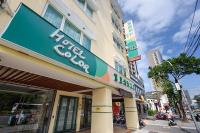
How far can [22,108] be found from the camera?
12344 millimetres

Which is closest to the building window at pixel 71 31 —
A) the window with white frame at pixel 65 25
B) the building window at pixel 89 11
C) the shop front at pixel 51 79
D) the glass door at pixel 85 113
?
the window with white frame at pixel 65 25

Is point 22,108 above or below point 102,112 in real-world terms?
above

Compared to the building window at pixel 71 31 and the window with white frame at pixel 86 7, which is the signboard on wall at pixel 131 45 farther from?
the building window at pixel 71 31

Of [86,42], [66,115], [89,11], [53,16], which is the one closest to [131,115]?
[66,115]

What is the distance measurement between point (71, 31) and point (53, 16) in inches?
48.0

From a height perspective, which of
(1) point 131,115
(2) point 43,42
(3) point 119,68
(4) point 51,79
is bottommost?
(1) point 131,115

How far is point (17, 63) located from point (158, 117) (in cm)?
2519

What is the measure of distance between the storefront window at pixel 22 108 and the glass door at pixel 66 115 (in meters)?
1.11

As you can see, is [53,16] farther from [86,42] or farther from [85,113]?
[85,113]

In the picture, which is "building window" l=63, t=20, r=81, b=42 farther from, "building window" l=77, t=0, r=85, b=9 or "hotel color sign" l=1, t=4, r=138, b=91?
"building window" l=77, t=0, r=85, b=9

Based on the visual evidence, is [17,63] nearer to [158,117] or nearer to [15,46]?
[15,46]

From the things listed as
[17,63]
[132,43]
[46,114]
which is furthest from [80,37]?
[132,43]

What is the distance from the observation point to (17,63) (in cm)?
388

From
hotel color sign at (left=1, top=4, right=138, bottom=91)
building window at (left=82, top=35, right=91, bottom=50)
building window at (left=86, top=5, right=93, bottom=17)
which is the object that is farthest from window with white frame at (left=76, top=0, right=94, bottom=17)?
hotel color sign at (left=1, top=4, right=138, bottom=91)
